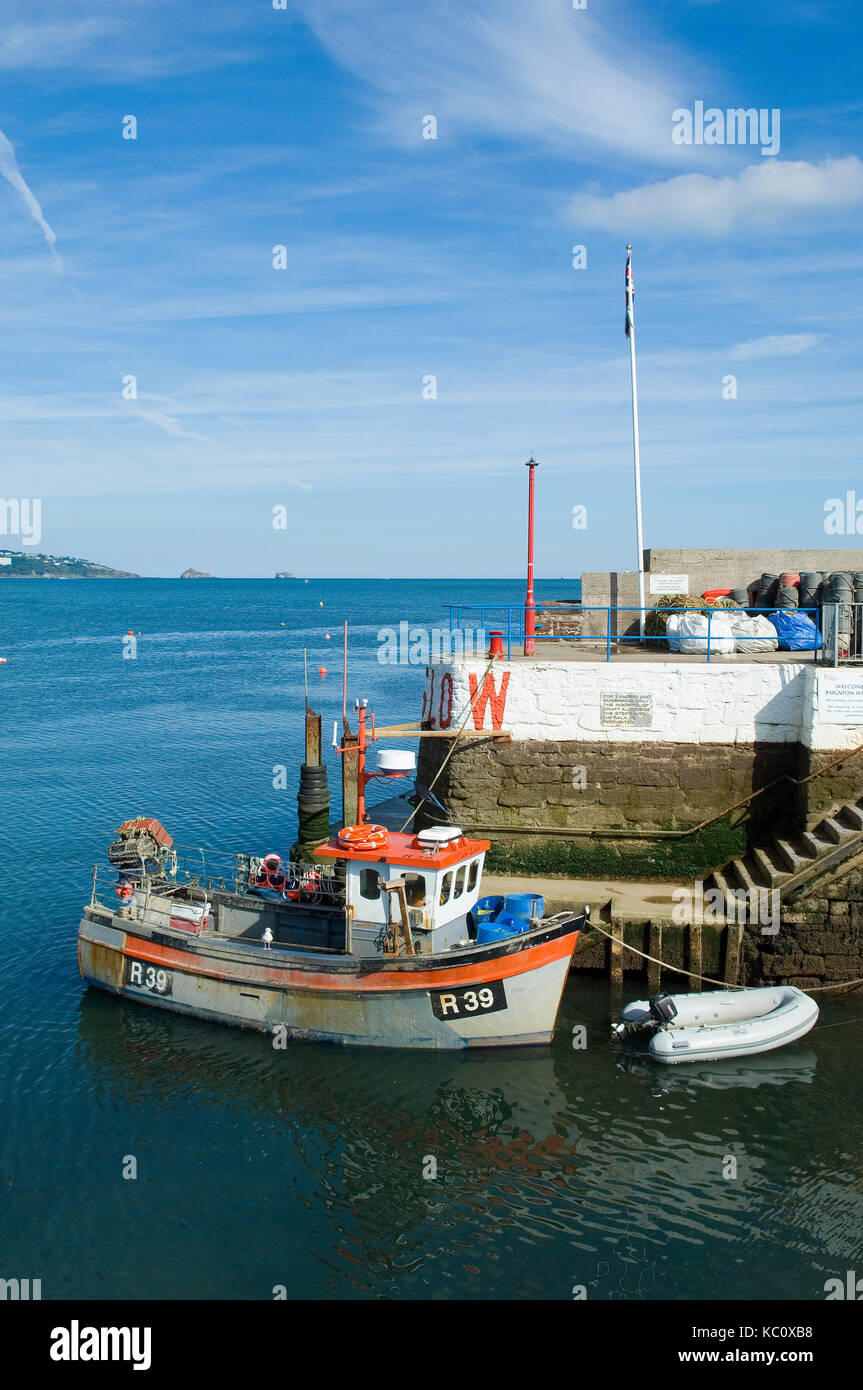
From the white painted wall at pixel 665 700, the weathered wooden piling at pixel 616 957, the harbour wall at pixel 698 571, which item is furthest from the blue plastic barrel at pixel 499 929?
the harbour wall at pixel 698 571

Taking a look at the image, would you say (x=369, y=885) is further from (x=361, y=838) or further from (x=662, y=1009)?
(x=662, y=1009)

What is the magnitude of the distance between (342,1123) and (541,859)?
676 centimetres

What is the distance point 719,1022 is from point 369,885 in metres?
5.93

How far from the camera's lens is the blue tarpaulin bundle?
2112 cm

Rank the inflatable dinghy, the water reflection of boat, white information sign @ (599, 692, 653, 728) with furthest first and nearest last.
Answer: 1. white information sign @ (599, 692, 653, 728)
2. the inflatable dinghy
3. the water reflection of boat

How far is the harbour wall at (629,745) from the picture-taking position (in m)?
18.1

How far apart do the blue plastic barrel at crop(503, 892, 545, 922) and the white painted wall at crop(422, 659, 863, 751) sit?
137 inches

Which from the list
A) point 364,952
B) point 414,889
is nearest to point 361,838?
point 414,889

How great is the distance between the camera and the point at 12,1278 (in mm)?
10523

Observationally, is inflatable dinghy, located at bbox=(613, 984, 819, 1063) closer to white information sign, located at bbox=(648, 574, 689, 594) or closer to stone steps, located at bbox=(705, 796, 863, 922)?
stone steps, located at bbox=(705, 796, 863, 922)

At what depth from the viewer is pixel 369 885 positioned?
15.7 metres

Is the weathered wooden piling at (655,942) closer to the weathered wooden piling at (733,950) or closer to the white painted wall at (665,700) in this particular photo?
the weathered wooden piling at (733,950)

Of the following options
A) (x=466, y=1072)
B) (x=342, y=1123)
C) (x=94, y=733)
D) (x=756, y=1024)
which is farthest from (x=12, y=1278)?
(x=94, y=733)

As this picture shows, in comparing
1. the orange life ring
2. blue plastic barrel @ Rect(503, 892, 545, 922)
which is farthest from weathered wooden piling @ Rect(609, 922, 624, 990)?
the orange life ring
